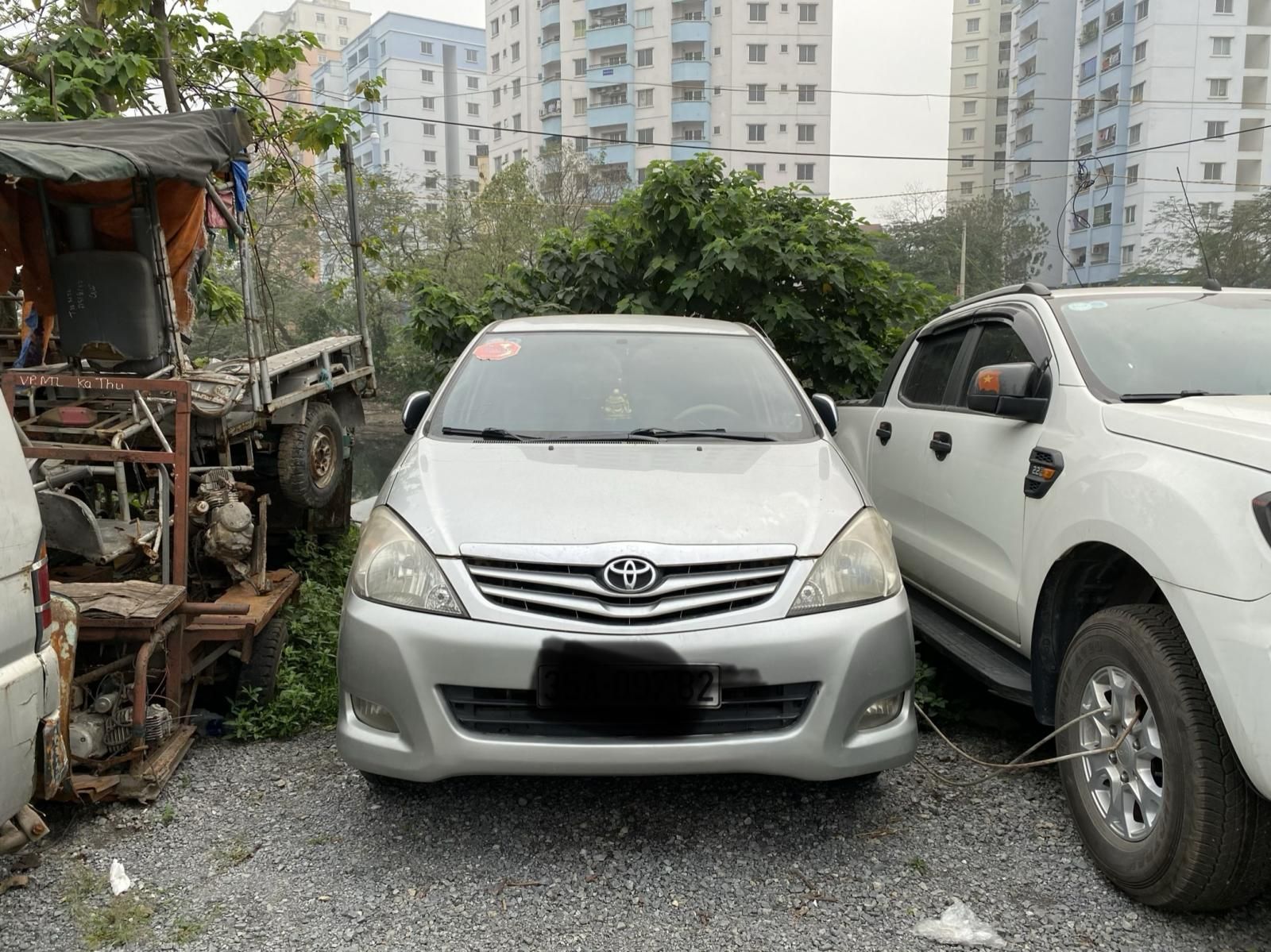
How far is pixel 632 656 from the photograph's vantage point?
2.62m

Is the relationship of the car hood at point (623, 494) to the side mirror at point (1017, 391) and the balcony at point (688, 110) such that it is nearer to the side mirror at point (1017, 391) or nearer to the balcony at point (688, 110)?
the side mirror at point (1017, 391)

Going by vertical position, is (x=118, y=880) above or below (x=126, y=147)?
below

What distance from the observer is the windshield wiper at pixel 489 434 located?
357 cm

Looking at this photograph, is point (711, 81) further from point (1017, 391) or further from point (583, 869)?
point (583, 869)

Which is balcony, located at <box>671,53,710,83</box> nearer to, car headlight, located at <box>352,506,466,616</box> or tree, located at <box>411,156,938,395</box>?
tree, located at <box>411,156,938,395</box>

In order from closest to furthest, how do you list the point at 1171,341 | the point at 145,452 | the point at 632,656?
the point at 632,656 < the point at 1171,341 < the point at 145,452

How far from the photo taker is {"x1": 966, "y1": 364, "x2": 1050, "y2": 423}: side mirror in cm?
326

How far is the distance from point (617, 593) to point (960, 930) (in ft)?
4.23

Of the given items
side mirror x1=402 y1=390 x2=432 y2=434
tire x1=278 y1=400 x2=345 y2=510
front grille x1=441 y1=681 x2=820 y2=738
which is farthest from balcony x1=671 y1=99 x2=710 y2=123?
front grille x1=441 y1=681 x2=820 y2=738

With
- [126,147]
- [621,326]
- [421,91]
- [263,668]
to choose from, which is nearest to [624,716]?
A: [621,326]

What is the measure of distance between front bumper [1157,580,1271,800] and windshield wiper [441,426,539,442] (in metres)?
2.23

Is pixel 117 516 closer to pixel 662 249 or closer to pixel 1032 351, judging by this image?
pixel 662 249

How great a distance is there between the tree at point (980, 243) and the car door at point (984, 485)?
36987mm

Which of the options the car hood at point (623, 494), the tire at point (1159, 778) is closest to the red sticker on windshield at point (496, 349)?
the car hood at point (623, 494)
